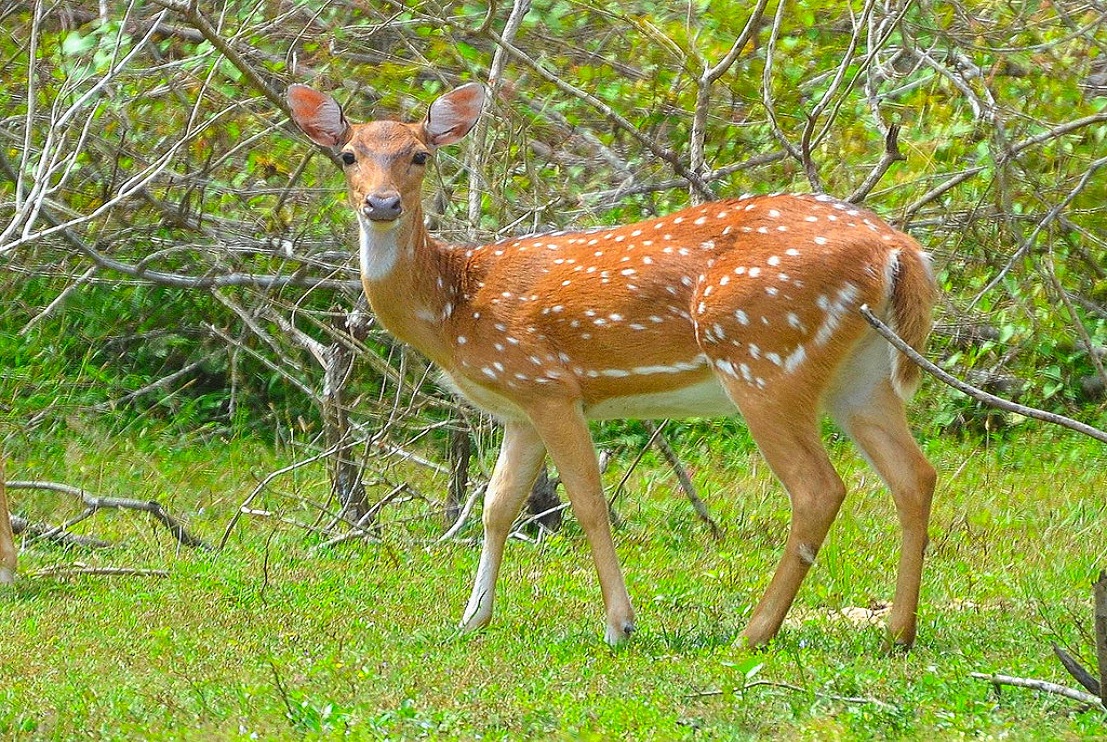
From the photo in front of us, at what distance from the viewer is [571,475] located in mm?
6465

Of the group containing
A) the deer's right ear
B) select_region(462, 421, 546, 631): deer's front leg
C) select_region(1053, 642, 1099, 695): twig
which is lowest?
select_region(462, 421, 546, 631): deer's front leg

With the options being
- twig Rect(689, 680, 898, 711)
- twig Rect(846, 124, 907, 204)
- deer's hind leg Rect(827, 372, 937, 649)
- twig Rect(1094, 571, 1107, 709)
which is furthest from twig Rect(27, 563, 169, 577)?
twig Rect(1094, 571, 1107, 709)

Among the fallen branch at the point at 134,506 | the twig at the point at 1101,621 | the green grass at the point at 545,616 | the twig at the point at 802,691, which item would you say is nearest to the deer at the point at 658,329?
the green grass at the point at 545,616

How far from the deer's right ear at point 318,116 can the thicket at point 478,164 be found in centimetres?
164

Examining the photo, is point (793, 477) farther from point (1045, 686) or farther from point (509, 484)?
point (1045, 686)

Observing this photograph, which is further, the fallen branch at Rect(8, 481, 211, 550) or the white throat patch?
the fallen branch at Rect(8, 481, 211, 550)

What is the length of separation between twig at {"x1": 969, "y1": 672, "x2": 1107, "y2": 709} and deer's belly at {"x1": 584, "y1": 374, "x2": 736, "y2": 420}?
1783 millimetres

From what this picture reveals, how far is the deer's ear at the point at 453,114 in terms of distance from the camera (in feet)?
22.8

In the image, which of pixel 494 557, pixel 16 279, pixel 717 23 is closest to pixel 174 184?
pixel 16 279

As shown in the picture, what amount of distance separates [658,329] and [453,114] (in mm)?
1405

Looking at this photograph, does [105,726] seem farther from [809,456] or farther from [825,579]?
[825,579]

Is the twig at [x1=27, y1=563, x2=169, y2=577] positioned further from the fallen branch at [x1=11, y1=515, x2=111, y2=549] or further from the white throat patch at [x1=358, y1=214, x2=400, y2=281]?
the white throat patch at [x1=358, y1=214, x2=400, y2=281]

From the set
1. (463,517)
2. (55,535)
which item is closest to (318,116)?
(463,517)

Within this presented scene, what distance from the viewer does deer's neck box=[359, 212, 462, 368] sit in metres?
6.70
